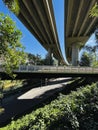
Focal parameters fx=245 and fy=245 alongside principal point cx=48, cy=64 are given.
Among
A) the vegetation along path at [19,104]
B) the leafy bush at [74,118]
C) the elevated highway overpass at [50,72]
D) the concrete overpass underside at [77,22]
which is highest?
the concrete overpass underside at [77,22]

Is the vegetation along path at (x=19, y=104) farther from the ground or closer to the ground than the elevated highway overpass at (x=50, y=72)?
closer to the ground

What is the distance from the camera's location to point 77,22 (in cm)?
6319

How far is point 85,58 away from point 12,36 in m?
91.5

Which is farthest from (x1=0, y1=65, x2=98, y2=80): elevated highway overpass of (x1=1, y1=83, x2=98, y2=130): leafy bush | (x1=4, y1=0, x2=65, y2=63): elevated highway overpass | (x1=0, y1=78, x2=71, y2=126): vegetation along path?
(x1=1, y1=83, x2=98, y2=130): leafy bush

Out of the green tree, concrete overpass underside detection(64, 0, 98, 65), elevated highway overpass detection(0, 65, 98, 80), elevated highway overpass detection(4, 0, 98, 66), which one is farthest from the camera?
concrete overpass underside detection(64, 0, 98, 65)

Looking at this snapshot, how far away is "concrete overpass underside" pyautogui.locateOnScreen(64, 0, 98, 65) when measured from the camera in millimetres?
50781

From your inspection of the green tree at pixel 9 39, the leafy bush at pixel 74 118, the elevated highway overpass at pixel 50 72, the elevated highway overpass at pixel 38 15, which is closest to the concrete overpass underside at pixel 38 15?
the elevated highway overpass at pixel 38 15

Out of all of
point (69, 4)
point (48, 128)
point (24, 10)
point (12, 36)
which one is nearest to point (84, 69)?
point (69, 4)

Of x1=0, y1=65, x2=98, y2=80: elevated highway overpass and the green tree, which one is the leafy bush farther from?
x1=0, y1=65, x2=98, y2=80: elevated highway overpass

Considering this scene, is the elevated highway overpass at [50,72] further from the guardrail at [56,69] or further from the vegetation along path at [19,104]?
the vegetation along path at [19,104]

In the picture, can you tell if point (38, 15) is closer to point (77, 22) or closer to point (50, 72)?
point (77, 22)

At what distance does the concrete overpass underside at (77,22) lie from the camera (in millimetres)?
50781

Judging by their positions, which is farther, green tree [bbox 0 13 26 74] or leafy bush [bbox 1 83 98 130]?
green tree [bbox 0 13 26 74]

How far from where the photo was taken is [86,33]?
77.1 m
